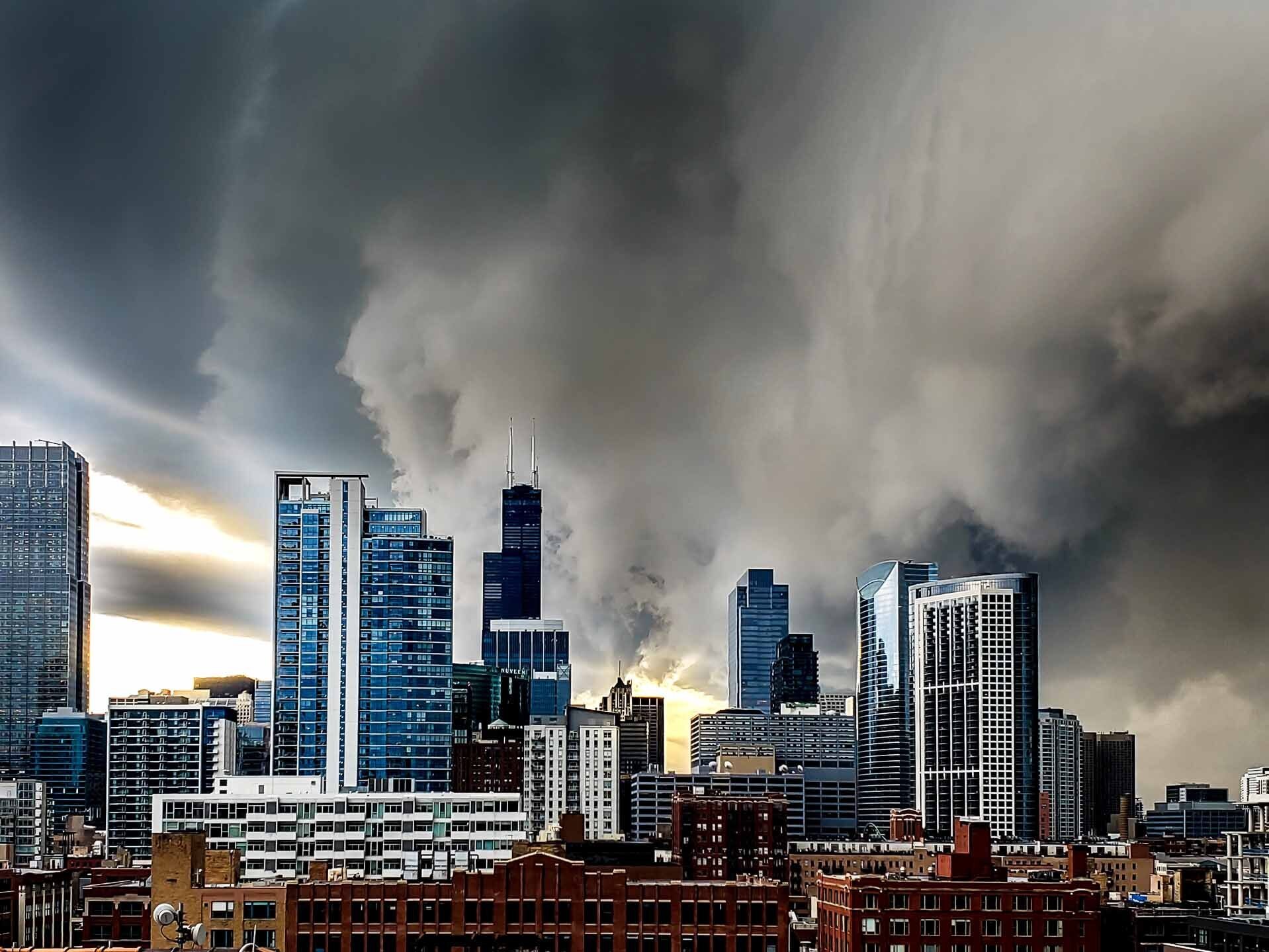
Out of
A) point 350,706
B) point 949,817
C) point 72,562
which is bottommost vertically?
point 949,817

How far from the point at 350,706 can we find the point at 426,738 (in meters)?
3.49

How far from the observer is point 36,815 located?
9138cm

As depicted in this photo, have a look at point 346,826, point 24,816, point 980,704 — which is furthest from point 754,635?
point 346,826

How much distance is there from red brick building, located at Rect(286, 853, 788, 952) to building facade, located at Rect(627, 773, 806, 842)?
5611 cm

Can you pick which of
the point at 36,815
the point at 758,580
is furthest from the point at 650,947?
the point at 758,580

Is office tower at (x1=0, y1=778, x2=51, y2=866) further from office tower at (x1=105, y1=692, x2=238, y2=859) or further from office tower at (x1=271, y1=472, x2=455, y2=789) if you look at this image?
office tower at (x1=271, y1=472, x2=455, y2=789)

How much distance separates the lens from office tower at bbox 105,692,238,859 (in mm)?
97438

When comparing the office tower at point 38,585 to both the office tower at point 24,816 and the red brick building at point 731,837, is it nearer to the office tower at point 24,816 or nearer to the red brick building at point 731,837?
the office tower at point 24,816

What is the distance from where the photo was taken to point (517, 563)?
14900cm

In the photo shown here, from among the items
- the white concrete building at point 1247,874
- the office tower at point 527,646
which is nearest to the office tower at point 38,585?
the office tower at point 527,646

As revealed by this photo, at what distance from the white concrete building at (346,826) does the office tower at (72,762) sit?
187 feet

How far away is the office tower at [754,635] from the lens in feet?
527

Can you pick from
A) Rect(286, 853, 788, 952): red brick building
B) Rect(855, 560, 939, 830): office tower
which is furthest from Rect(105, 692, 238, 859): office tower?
Rect(286, 853, 788, 952): red brick building

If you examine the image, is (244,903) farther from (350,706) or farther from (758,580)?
(758,580)
